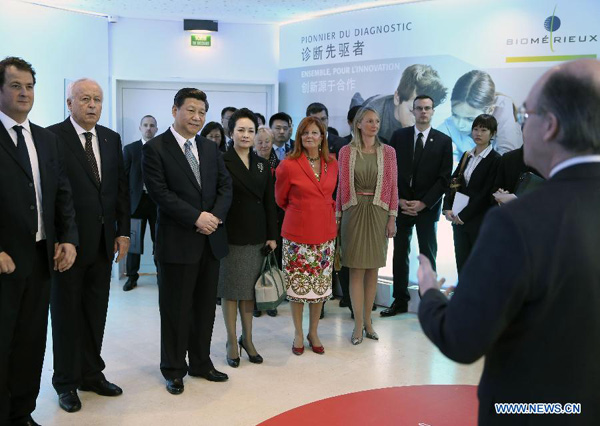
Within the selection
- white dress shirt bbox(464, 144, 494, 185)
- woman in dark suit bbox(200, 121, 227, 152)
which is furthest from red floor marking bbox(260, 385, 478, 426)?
woman in dark suit bbox(200, 121, 227, 152)

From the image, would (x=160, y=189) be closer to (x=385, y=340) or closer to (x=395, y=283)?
(x=385, y=340)

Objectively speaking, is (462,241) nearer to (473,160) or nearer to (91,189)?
(473,160)

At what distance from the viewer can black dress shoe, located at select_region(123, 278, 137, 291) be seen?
6.64 m

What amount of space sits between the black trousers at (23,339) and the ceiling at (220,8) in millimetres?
4274

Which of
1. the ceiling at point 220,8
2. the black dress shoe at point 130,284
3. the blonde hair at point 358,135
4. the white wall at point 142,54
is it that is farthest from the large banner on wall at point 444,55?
the black dress shoe at point 130,284

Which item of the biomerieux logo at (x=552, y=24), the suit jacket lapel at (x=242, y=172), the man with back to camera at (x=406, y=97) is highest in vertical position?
the biomerieux logo at (x=552, y=24)

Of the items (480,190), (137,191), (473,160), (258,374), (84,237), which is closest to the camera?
(84,237)

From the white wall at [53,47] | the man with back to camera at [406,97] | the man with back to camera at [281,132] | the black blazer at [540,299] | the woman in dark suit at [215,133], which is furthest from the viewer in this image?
the white wall at [53,47]

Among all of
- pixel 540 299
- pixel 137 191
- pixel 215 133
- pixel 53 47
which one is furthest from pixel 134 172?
pixel 540 299

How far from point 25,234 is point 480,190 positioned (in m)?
3.58

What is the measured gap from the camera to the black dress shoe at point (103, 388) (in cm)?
381

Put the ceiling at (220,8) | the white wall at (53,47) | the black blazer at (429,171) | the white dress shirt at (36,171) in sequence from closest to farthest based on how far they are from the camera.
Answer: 1. the white dress shirt at (36,171)
2. the black blazer at (429,171)
3. the white wall at (53,47)
4. the ceiling at (220,8)

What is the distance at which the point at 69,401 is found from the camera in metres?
3.58

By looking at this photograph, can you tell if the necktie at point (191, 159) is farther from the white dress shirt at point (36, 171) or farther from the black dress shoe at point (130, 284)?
the black dress shoe at point (130, 284)
